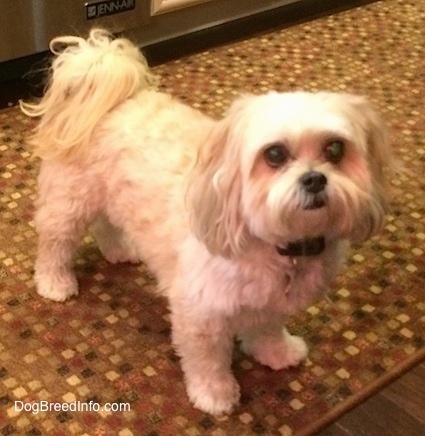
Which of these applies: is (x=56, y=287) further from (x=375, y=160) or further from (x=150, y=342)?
(x=375, y=160)

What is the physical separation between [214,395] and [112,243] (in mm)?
448

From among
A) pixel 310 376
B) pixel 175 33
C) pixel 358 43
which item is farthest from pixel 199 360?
pixel 358 43

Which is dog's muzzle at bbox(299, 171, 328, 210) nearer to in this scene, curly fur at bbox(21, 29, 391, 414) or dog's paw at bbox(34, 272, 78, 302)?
curly fur at bbox(21, 29, 391, 414)

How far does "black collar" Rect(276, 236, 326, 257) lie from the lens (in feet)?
3.72

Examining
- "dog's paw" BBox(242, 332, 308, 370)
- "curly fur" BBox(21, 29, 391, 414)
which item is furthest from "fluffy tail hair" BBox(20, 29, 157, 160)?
"dog's paw" BBox(242, 332, 308, 370)

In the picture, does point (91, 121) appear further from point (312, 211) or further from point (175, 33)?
point (175, 33)

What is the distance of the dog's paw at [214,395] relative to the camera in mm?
1336

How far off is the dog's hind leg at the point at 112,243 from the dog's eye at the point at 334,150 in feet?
2.18

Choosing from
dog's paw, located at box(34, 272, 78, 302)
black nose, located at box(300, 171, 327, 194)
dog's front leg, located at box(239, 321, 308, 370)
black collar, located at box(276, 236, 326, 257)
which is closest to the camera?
black nose, located at box(300, 171, 327, 194)

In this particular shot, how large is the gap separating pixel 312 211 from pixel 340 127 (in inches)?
4.6

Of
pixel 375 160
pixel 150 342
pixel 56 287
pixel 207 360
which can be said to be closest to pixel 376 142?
pixel 375 160

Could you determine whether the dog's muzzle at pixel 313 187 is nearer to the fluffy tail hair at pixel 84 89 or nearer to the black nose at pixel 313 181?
the black nose at pixel 313 181

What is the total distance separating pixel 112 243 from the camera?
164 centimetres

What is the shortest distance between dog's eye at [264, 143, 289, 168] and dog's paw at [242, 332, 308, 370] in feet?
1.58
